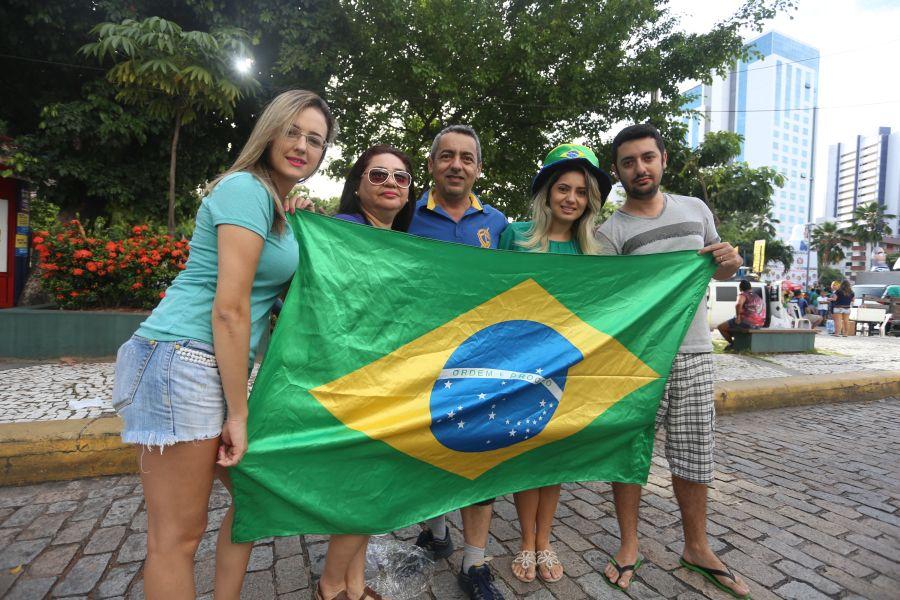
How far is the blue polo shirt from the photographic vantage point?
238cm

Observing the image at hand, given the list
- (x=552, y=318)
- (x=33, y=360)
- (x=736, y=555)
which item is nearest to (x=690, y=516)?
(x=736, y=555)

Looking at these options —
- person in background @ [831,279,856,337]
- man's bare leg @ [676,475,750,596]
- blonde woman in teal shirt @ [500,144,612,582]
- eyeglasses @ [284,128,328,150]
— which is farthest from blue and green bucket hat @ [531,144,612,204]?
person in background @ [831,279,856,337]

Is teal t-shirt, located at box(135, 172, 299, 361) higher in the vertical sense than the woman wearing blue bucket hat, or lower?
lower

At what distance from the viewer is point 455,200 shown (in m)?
2.41

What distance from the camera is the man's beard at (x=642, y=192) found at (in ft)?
7.69

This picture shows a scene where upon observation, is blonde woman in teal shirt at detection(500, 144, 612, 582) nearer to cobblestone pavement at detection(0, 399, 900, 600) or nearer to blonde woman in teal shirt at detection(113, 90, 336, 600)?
cobblestone pavement at detection(0, 399, 900, 600)

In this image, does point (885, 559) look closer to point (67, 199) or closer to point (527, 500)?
point (527, 500)

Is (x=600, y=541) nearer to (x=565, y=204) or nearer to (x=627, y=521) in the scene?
(x=627, y=521)

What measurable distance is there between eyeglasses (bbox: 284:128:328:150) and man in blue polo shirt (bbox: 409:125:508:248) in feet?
2.44

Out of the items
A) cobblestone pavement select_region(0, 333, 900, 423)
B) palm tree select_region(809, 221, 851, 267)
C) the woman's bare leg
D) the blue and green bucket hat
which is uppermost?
palm tree select_region(809, 221, 851, 267)

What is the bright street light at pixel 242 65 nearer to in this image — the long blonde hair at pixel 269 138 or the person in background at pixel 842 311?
the long blonde hair at pixel 269 138

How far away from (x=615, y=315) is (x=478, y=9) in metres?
9.24

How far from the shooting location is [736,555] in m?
2.51

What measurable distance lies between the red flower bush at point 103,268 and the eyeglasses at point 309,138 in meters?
→ 5.73
